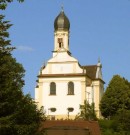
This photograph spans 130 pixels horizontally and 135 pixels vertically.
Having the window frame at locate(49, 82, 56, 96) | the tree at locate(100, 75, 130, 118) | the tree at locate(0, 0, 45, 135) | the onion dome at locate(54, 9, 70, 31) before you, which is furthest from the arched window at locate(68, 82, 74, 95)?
the tree at locate(0, 0, 45, 135)

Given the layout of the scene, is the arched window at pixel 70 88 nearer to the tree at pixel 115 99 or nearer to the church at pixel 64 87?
the church at pixel 64 87

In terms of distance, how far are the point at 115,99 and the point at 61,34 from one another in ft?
56.1

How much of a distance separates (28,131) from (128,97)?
52.4 meters

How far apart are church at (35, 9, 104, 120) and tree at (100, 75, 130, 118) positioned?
3553 mm

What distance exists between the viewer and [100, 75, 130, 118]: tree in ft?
259

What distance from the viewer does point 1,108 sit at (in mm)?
27172

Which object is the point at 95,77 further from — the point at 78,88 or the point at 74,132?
the point at 74,132

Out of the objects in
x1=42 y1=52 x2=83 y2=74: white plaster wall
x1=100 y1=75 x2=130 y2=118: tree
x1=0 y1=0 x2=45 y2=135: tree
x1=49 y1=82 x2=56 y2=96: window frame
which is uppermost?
x1=42 y1=52 x2=83 y2=74: white plaster wall

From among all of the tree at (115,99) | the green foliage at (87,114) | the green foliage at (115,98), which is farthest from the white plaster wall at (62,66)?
the green foliage at (87,114)

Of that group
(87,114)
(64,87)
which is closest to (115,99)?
(64,87)

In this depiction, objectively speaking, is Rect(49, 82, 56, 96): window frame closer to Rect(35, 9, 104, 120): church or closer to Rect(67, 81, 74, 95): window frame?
Rect(35, 9, 104, 120): church

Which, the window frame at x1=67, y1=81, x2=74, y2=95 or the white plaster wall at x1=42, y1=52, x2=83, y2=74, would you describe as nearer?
the window frame at x1=67, y1=81, x2=74, y2=95

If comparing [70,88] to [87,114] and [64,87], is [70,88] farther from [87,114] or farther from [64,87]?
[87,114]

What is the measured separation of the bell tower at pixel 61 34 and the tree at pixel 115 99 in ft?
38.4
